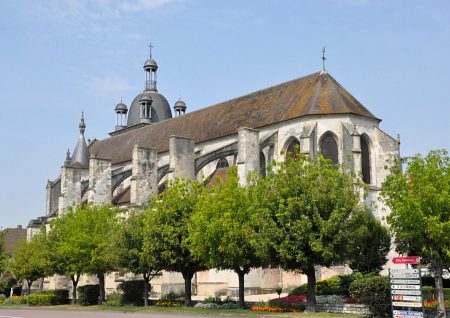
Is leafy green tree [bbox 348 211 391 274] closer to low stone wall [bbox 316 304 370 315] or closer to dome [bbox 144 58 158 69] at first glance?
low stone wall [bbox 316 304 370 315]

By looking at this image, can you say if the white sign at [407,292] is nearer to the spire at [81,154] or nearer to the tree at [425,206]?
the tree at [425,206]

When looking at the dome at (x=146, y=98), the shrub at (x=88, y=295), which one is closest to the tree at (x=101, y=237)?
the shrub at (x=88, y=295)

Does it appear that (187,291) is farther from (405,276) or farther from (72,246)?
(405,276)

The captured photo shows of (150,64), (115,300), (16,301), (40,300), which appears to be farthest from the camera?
(150,64)

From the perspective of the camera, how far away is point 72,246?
1375 inches

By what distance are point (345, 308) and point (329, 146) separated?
16104 mm

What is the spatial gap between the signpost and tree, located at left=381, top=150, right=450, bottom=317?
8.08ft

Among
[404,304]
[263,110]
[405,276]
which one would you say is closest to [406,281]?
[405,276]

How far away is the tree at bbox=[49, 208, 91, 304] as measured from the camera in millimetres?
34781

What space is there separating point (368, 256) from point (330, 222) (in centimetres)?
778

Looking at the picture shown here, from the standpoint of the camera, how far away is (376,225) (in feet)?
98.7

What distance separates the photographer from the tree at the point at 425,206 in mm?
19969

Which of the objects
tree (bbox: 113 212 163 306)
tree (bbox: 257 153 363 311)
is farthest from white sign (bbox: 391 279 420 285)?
tree (bbox: 113 212 163 306)

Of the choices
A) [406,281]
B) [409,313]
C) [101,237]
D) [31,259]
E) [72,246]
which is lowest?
[409,313]
